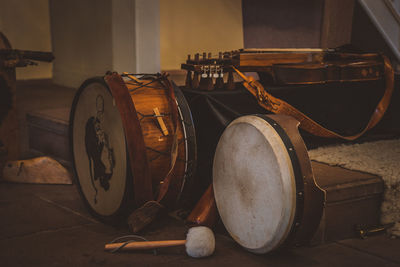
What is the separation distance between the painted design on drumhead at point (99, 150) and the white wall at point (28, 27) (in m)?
4.77

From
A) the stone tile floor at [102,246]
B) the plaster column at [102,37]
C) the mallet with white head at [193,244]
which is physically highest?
the plaster column at [102,37]

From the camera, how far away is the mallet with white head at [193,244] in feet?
7.93

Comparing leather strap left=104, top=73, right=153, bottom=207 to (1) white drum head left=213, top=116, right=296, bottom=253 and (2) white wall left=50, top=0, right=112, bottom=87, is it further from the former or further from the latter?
(2) white wall left=50, top=0, right=112, bottom=87

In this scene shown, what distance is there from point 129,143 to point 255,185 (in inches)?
25.6

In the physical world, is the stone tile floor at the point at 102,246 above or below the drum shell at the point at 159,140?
below

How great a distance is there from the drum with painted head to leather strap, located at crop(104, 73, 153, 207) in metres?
0.42

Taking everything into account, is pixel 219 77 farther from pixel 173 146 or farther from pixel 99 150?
pixel 99 150

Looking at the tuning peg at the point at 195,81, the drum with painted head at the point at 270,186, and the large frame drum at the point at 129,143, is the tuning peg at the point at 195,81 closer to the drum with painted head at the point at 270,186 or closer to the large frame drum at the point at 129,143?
the large frame drum at the point at 129,143

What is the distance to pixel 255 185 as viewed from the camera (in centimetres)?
238

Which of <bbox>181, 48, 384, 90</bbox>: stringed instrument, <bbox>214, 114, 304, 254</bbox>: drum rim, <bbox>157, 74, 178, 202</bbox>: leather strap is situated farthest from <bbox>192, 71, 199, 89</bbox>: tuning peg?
<bbox>214, 114, 304, 254</bbox>: drum rim

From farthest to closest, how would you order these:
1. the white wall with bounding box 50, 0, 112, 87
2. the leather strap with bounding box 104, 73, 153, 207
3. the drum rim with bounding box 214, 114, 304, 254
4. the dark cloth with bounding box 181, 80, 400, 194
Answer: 1. the white wall with bounding box 50, 0, 112, 87
2. the dark cloth with bounding box 181, 80, 400, 194
3. the leather strap with bounding box 104, 73, 153, 207
4. the drum rim with bounding box 214, 114, 304, 254

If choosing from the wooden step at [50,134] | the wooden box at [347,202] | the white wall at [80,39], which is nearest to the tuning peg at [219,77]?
the wooden box at [347,202]

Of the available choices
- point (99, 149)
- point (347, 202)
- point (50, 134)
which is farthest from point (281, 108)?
point (50, 134)

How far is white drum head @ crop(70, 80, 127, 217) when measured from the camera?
9.06 ft
